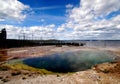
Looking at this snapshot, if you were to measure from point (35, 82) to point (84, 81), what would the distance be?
5.97m

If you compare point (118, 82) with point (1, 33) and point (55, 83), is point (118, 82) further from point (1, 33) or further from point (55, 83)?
point (1, 33)

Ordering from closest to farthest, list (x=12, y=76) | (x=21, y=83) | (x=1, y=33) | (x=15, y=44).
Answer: (x=21, y=83), (x=12, y=76), (x=1, y=33), (x=15, y=44)

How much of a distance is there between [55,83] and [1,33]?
58.1 m

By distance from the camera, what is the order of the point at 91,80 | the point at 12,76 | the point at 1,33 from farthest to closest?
the point at 1,33 → the point at 12,76 → the point at 91,80

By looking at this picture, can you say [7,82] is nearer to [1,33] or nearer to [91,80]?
[91,80]

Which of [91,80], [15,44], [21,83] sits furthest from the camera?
[15,44]

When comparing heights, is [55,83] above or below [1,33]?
below

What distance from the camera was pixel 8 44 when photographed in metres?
69.2

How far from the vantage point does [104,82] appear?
1623 cm

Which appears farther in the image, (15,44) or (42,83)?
(15,44)

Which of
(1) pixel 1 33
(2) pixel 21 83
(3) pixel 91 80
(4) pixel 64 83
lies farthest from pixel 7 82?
(1) pixel 1 33

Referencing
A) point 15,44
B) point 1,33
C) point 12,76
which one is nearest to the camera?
point 12,76

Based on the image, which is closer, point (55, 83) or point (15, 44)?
point (55, 83)

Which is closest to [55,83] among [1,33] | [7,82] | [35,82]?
[35,82]
